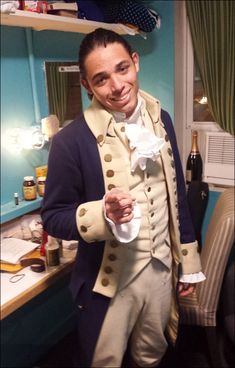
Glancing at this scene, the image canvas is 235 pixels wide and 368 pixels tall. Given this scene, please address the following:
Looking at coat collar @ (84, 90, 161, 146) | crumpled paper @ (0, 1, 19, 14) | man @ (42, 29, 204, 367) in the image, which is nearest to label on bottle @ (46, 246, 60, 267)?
man @ (42, 29, 204, 367)

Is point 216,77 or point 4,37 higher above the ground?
point 4,37

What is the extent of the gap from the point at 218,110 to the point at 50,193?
4.41 feet

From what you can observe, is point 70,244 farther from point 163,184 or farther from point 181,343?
point 181,343

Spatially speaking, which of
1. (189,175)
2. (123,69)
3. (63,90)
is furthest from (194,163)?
(123,69)

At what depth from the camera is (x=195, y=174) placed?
7.43ft

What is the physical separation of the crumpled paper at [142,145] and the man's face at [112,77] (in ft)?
0.24

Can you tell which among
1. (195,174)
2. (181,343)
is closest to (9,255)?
(181,343)

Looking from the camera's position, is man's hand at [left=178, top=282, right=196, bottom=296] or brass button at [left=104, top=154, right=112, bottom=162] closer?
brass button at [left=104, top=154, right=112, bottom=162]

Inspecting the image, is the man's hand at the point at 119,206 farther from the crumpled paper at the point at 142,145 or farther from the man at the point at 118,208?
the crumpled paper at the point at 142,145

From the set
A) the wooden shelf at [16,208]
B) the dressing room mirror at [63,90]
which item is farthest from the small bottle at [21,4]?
the wooden shelf at [16,208]

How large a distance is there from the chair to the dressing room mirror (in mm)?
917

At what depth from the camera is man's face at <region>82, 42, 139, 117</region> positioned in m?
1.02

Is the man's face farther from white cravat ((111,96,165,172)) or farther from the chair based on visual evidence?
the chair

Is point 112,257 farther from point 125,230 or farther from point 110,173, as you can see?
point 110,173
